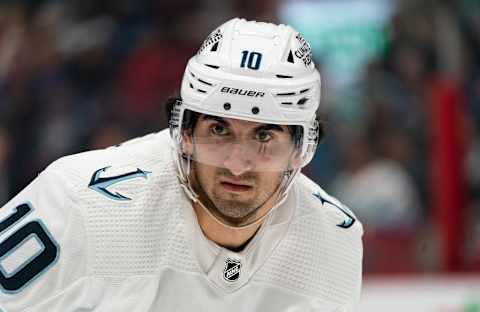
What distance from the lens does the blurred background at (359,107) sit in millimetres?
5758

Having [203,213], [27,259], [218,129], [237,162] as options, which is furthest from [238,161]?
[27,259]

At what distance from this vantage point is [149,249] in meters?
3.28

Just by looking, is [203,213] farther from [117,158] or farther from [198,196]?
[117,158]

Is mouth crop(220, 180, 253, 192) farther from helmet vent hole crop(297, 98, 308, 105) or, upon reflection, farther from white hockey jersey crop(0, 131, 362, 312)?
helmet vent hole crop(297, 98, 308, 105)

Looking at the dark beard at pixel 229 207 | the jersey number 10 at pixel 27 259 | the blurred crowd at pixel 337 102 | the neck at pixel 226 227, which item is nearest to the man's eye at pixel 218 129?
the dark beard at pixel 229 207

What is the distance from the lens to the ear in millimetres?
3312

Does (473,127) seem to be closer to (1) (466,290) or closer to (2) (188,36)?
(1) (466,290)

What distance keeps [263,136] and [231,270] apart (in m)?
0.39

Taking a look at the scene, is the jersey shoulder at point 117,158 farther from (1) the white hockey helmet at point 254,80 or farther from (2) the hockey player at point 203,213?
(1) the white hockey helmet at point 254,80

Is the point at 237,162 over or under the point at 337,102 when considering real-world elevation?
over

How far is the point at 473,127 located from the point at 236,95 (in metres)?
3.17

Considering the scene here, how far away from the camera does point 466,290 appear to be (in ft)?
18.3

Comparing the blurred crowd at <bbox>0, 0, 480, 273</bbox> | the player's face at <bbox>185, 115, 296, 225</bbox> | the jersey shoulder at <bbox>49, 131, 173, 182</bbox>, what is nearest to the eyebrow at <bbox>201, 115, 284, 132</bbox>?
the player's face at <bbox>185, 115, 296, 225</bbox>


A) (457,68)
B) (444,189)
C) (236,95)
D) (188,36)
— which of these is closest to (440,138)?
(444,189)
